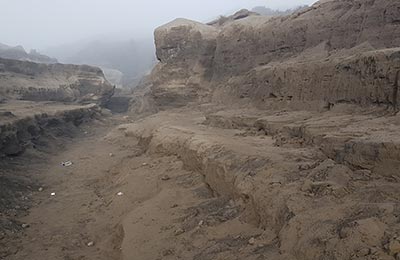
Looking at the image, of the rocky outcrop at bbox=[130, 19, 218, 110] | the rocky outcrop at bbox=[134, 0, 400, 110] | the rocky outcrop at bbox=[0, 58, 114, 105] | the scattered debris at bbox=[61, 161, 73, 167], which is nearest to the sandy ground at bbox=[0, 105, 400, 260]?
the rocky outcrop at bbox=[134, 0, 400, 110]

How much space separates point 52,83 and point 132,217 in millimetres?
19608

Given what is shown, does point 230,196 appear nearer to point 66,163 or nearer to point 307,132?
point 307,132

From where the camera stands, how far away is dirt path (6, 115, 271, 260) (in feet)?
18.3

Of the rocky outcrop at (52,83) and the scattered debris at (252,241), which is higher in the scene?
the scattered debris at (252,241)

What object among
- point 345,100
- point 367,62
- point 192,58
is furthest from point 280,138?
point 192,58

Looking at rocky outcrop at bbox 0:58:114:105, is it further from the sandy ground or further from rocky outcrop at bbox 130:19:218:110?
the sandy ground

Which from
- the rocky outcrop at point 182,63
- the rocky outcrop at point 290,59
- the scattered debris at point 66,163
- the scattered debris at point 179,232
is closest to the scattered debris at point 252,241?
the scattered debris at point 179,232

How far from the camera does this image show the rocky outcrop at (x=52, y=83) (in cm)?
2168

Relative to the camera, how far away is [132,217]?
7215mm

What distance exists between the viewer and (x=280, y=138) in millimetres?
7617

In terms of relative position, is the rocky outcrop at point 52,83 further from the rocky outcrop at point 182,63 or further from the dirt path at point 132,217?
the dirt path at point 132,217

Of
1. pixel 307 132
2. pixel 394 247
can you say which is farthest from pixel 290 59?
pixel 394 247

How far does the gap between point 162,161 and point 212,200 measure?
3.52 meters

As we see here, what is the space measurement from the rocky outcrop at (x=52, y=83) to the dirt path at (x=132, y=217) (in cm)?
1067
